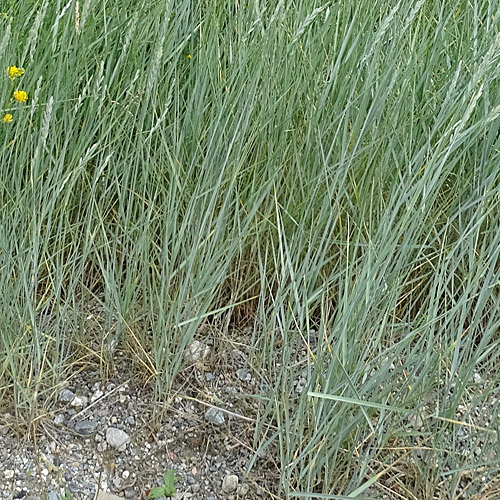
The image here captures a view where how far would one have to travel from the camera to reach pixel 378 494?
1262 mm

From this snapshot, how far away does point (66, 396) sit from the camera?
1.42 m

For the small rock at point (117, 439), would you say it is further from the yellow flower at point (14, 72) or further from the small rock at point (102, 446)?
the yellow flower at point (14, 72)

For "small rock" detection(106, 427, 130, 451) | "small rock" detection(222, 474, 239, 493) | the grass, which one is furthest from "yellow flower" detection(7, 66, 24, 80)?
"small rock" detection(222, 474, 239, 493)

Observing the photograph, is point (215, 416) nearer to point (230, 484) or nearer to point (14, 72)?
point (230, 484)

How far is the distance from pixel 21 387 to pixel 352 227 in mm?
883

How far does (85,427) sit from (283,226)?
0.65m

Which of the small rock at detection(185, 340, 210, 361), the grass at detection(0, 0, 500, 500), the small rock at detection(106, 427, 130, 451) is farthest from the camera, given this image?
the small rock at detection(185, 340, 210, 361)

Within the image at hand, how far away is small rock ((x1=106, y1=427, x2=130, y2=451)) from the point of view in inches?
53.2

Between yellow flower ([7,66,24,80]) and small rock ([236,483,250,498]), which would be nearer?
small rock ([236,483,250,498])

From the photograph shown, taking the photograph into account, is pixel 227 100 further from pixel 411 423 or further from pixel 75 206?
pixel 411 423

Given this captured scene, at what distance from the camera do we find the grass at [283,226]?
1.25 meters

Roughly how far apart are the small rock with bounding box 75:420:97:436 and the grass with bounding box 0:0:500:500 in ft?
0.37

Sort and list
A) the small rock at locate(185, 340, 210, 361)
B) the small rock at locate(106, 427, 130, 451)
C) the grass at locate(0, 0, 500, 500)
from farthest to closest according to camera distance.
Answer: the small rock at locate(185, 340, 210, 361) < the small rock at locate(106, 427, 130, 451) < the grass at locate(0, 0, 500, 500)

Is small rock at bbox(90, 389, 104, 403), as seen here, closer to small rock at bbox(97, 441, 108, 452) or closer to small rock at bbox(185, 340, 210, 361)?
small rock at bbox(97, 441, 108, 452)
